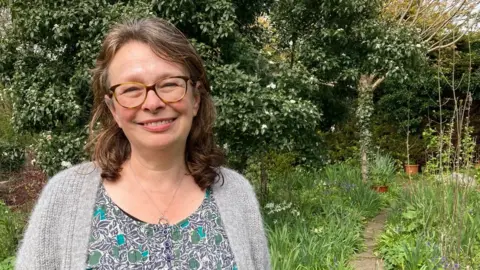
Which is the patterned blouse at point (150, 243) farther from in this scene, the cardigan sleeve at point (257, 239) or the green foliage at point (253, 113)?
the green foliage at point (253, 113)

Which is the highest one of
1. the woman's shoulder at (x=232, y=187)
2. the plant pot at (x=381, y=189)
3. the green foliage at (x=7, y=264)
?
the woman's shoulder at (x=232, y=187)

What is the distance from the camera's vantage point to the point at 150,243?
1.39 metres

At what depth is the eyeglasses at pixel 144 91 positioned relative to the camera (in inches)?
53.7

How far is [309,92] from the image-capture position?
189 inches

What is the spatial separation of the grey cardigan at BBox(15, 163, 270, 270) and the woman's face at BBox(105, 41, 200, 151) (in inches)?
7.8

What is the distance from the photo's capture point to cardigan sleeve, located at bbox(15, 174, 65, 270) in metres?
1.29

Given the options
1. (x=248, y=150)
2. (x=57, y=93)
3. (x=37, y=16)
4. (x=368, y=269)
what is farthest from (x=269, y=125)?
(x=37, y=16)

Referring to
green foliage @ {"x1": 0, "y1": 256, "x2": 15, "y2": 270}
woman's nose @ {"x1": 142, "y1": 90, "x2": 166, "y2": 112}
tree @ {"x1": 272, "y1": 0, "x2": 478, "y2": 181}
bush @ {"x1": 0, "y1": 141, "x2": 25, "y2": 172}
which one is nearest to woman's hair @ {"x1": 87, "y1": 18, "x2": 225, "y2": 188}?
woman's nose @ {"x1": 142, "y1": 90, "x2": 166, "y2": 112}

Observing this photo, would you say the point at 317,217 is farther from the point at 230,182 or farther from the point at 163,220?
the point at 163,220

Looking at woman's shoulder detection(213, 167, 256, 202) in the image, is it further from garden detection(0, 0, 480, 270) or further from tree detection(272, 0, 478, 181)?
tree detection(272, 0, 478, 181)

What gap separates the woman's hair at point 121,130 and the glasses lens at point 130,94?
91 millimetres

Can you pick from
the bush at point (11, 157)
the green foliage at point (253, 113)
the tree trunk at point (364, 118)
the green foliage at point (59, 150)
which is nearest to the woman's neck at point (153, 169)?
the green foliage at point (253, 113)

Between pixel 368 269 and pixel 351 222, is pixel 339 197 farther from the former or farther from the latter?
pixel 368 269

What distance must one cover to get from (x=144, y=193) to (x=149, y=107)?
0.28m
